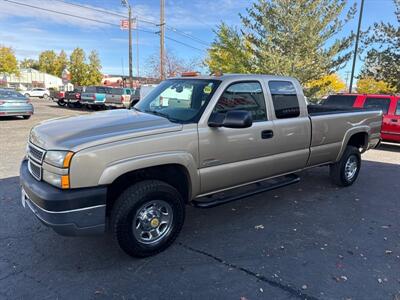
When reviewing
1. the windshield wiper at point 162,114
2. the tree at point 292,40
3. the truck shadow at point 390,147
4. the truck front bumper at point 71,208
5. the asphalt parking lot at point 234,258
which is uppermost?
the tree at point 292,40

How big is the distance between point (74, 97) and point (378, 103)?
19590 mm

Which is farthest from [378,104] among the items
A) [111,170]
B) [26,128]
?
[26,128]

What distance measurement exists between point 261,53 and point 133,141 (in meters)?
15.6

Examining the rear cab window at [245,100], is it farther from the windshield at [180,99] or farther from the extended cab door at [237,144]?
the windshield at [180,99]

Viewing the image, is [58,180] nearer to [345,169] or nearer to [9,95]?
[345,169]

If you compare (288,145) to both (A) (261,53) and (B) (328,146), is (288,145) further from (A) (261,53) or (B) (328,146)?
(A) (261,53)

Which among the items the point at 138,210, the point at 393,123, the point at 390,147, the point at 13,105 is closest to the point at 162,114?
the point at 138,210

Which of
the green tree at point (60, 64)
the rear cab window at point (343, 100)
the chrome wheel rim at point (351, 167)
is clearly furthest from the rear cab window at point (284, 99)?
the green tree at point (60, 64)

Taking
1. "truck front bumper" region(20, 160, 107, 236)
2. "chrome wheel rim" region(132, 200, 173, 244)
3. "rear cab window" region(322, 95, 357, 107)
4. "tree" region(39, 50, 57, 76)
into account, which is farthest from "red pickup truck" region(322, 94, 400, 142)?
"tree" region(39, 50, 57, 76)

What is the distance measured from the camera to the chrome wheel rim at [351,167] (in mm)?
5945

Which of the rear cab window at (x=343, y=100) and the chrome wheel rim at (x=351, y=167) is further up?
the rear cab window at (x=343, y=100)

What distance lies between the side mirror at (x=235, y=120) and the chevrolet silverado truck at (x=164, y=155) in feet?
0.04

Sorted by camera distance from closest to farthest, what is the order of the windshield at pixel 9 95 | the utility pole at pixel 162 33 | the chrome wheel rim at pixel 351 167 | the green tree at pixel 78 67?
the chrome wheel rim at pixel 351 167, the windshield at pixel 9 95, the utility pole at pixel 162 33, the green tree at pixel 78 67

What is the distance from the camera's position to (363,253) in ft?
11.8
